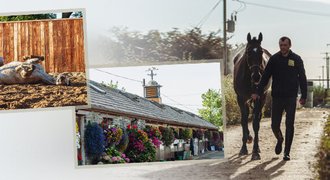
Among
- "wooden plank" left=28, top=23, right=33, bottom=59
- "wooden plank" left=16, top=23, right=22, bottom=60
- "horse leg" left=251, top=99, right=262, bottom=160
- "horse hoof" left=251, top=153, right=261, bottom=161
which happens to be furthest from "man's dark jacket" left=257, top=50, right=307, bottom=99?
"wooden plank" left=16, top=23, right=22, bottom=60

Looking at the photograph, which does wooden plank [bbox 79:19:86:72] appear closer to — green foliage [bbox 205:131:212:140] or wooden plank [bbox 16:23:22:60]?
wooden plank [bbox 16:23:22:60]

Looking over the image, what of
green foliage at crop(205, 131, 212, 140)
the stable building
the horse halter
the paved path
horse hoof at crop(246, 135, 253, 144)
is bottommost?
the paved path

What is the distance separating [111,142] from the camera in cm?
1144

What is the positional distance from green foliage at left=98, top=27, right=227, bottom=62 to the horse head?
0.40 m

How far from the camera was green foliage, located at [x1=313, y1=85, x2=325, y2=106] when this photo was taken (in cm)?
1144

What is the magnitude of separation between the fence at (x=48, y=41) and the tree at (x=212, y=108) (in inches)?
67.4

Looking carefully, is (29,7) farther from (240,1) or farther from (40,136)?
(240,1)

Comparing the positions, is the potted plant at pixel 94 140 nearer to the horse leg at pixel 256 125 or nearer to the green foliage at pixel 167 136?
the green foliage at pixel 167 136

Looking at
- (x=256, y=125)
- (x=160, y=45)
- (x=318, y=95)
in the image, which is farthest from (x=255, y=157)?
(x=160, y=45)

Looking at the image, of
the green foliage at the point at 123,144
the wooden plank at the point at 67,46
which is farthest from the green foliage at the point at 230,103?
the wooden plank at the point at 67,46

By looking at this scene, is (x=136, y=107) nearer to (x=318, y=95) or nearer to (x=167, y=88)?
A: (x=167, y=88)

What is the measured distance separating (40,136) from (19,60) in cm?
107

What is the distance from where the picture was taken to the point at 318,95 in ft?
37.8

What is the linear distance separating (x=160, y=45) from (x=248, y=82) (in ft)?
4.34
